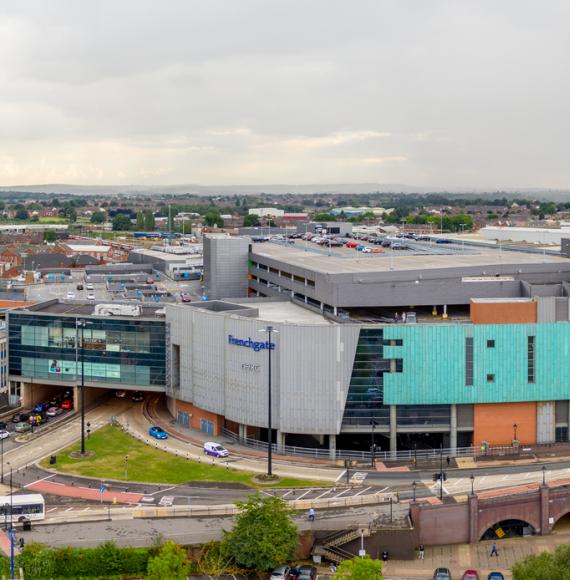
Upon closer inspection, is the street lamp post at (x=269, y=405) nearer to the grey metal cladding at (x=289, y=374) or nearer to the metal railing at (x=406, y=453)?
the grey metal cladding at (x=289, y=374)

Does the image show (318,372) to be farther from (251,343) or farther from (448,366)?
(448,366)

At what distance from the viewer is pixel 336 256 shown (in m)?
122

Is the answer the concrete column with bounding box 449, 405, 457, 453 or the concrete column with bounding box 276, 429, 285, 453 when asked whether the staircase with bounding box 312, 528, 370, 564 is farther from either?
the concrete column with bounding box 449, 405, 457, 453

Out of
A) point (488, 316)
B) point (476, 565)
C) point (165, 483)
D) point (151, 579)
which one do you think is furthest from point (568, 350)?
point (151, 579)

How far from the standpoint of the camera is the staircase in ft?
205

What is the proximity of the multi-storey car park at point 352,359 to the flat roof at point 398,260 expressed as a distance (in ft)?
17.0

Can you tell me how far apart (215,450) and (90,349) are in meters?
21.7

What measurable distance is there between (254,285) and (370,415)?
157 feet

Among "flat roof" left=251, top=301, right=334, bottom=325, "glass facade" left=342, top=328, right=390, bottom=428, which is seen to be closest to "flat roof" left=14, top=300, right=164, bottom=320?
"flat roof" left=251, top=301, right=334, bottom=325

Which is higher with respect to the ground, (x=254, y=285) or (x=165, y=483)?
(x=254, y=285)

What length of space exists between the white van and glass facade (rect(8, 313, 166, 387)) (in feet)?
44.9

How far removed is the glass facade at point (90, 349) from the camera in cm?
9319

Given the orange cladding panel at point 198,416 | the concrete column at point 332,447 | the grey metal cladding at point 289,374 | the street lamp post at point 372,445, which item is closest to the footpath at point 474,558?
the street lamp post at point 372,445

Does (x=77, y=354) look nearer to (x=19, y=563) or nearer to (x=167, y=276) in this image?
(x=19, y=563)
